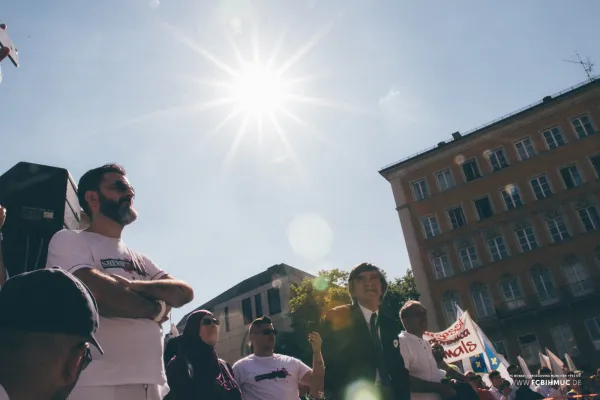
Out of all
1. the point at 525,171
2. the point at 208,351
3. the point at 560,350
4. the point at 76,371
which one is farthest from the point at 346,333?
the point at 525,171

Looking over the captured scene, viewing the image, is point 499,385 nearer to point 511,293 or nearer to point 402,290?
point 511,293

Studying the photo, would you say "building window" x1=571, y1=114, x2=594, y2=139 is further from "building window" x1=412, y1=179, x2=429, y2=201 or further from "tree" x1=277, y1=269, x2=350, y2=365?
"tree" x1=277, y1=269, x2=350, y2=365

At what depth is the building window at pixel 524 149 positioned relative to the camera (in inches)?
1194

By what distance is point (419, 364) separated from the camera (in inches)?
157

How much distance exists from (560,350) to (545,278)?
435 centimetres

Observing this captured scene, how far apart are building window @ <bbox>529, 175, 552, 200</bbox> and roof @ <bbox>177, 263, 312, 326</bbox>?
2402 centimetres

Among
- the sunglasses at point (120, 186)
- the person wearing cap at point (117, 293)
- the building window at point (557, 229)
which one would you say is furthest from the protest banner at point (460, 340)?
the building window at point (557, 229)

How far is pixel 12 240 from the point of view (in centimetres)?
245

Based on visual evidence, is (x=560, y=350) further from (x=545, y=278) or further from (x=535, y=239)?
(x=535, y=239)

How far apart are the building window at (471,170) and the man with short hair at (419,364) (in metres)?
Answer: 29.7

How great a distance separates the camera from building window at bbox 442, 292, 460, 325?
28641 mm

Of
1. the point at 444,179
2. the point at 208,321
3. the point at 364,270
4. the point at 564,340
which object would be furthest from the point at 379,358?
the point at 444,179

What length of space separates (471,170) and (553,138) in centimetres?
577

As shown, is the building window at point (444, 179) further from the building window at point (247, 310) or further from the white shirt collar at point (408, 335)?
the white shirt collar at point (408, 335)
